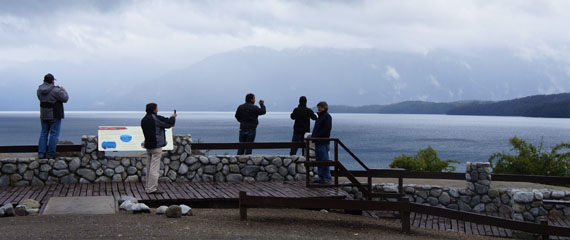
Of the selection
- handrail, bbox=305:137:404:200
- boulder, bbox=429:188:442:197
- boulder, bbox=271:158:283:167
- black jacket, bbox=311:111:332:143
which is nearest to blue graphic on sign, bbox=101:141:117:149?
boulder, bbox=271:158:283:167

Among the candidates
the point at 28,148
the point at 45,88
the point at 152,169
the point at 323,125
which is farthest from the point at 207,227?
the point at 28,148

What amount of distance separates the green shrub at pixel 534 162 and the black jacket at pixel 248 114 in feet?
39.0

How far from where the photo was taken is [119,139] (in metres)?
13.7

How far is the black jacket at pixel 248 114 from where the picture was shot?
616 inches

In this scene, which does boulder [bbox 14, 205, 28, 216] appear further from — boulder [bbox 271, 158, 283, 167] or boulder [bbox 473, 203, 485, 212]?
boulder [bbox 473, 203, 485, 212]

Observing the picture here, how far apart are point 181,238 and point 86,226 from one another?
167 cm

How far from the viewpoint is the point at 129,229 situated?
28.1ft

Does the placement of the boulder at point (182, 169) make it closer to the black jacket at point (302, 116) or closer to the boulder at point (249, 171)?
the boulder at point (249, 171)

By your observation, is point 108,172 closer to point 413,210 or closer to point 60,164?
point 60,164

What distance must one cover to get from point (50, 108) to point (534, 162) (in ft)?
58.2

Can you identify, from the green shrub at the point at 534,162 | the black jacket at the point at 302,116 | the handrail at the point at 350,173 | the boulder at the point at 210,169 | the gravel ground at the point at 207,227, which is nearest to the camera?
the gravel ground at the point at 207,227

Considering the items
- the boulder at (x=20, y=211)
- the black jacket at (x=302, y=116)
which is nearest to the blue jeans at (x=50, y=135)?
the boulder at (x=20, y=211)

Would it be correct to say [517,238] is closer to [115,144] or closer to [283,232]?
[283,232]

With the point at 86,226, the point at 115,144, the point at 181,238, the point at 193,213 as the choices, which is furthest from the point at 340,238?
the point at 115,144
